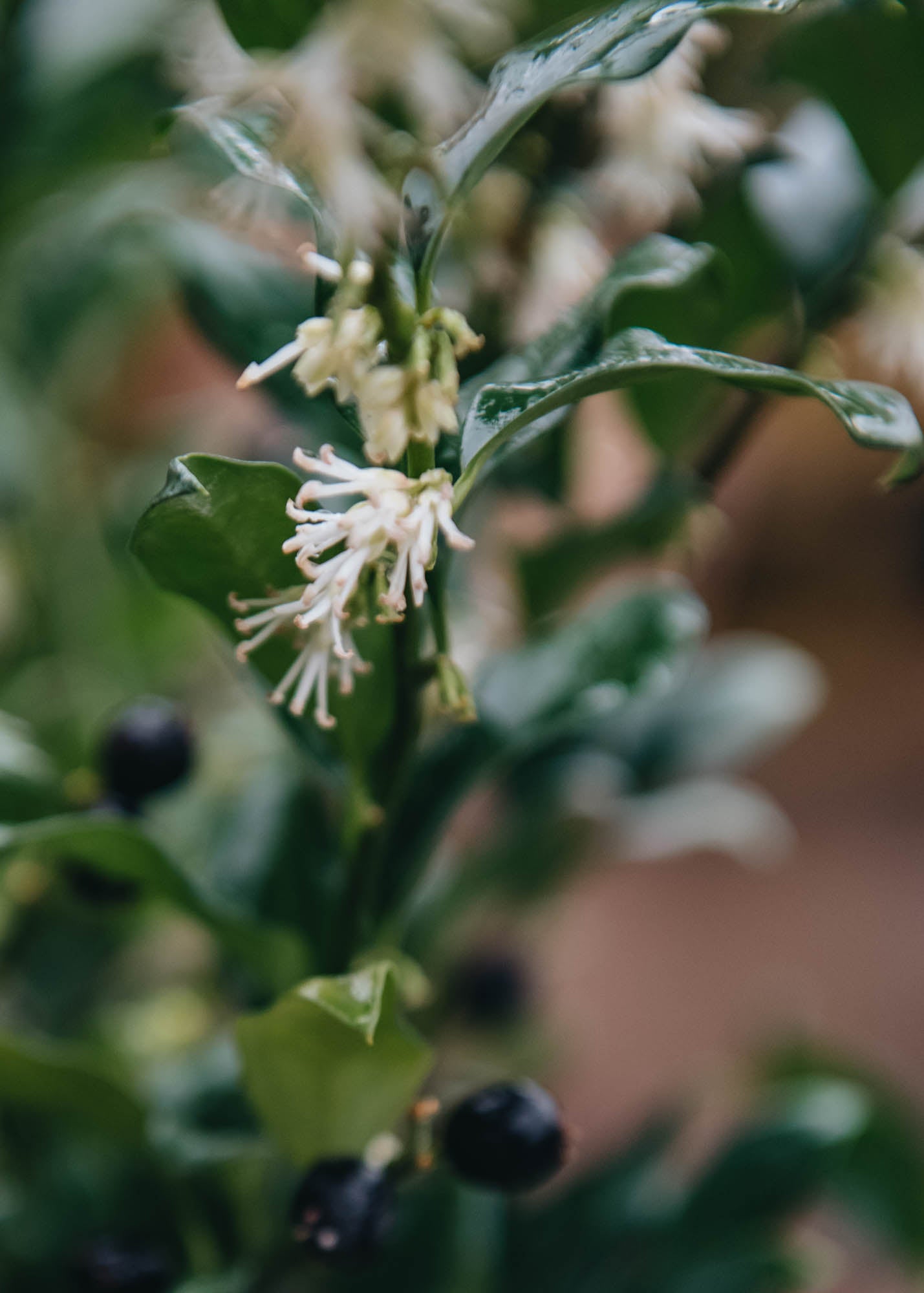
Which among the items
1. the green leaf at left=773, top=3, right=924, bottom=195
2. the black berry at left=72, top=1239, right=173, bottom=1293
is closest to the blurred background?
the green leaf at left=773, top=3, right=924, bottom=195

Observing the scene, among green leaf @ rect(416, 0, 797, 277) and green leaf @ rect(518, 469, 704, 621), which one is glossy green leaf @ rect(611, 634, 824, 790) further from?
green leaf @ rect(416, 0, 797, 277)

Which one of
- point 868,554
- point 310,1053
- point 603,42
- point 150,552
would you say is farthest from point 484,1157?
point 868,554

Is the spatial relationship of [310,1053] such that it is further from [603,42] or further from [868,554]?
[868,554]

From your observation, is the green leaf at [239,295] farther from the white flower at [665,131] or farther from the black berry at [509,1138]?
the black berry at [509,1138]

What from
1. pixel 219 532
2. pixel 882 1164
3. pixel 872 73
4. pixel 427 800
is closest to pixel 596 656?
pixel 427 800

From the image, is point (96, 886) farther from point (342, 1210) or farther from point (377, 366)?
point (377, 366)

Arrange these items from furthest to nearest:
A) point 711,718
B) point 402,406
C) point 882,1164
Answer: point 882,1164
point 711,718
point 402,406
